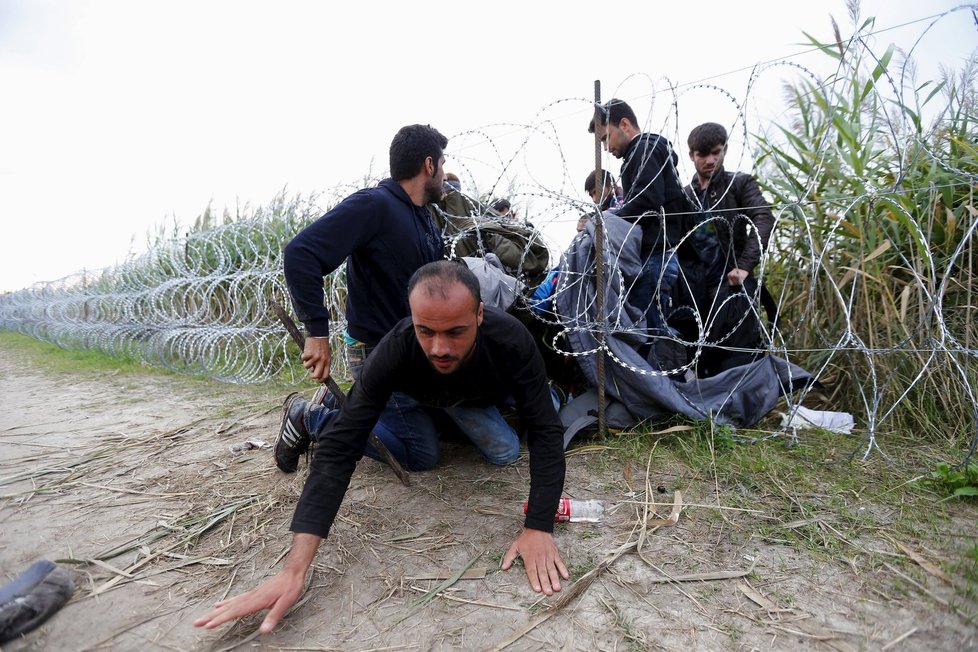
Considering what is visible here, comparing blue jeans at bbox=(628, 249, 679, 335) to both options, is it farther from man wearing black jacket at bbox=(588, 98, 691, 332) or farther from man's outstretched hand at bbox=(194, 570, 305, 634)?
man's outstretched hand at bbox=(194, 570, 305, 634)

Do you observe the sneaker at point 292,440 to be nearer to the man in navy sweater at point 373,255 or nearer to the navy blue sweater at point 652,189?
the man in navy sweater at point 373,255

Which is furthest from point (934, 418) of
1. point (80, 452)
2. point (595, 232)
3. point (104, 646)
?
point (80, 452)

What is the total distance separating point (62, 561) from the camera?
2180mm

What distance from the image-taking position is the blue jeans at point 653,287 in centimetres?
325

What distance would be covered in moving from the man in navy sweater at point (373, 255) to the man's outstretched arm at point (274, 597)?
37.9 inches

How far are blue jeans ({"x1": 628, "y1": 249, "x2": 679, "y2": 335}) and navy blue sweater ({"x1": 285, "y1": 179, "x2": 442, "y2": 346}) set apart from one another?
1.23 m

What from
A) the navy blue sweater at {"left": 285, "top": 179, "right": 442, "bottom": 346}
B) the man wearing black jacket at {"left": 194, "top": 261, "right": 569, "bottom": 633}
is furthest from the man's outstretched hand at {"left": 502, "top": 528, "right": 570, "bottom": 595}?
the navy blue sweater at {"left": 285, "top": 179, "right": 442, "bottom": 346}

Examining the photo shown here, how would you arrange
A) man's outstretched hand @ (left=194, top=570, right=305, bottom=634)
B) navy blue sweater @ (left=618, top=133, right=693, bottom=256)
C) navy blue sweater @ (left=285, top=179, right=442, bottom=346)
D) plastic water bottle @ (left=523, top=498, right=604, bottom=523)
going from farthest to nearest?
navy blue sweater @ (left=618, top=133, right=693, bottom=256), navy blue sweater @ (left=285, top=179, right=442, bottom=346), plastic water bottle @ (left=523, top=498, right=604, bottom=523), man's outstretched hand @ (left=194, top=570, right=305, bottom=634)

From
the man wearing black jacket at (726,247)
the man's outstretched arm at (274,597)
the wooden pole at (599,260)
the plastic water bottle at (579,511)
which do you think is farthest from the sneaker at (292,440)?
the man wearing black jacket at (726,247)

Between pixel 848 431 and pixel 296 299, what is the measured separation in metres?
3.16

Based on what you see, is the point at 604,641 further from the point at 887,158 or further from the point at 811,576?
the point at 887,158

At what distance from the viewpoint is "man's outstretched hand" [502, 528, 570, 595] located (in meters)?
1.88

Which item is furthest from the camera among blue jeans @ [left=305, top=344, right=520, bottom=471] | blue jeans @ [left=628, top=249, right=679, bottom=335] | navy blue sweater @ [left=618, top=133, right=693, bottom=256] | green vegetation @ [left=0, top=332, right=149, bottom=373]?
green vegetation @ [left=0, top=332, right=149, bottom=373]

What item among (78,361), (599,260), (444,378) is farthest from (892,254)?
(78,361)
